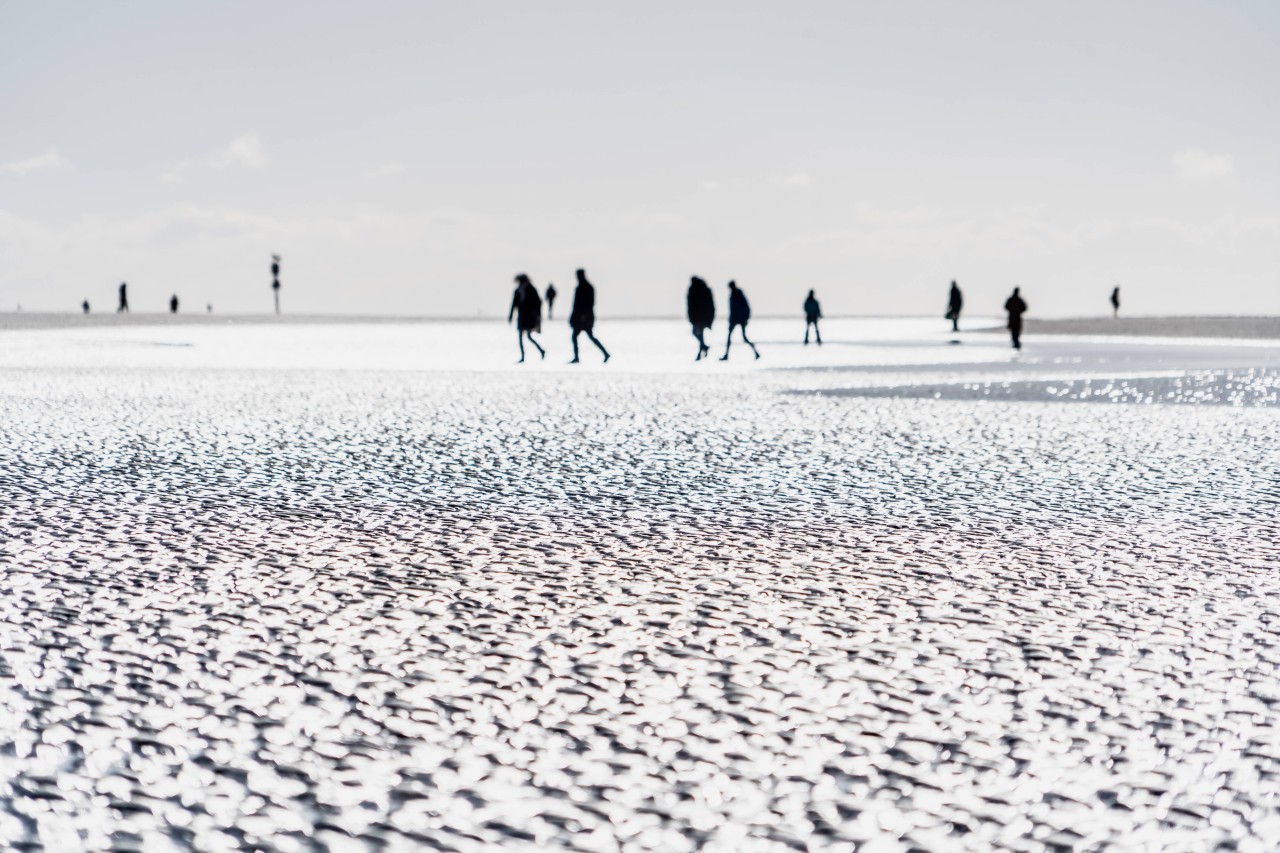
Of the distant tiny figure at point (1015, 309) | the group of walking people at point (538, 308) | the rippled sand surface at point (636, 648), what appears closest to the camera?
the rippled sand surface at point (636, 648)

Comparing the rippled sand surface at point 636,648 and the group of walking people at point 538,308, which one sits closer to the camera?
the rippled sand surface at point 636,648

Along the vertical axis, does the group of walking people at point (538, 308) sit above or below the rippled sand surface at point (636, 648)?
above

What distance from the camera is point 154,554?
619 cm

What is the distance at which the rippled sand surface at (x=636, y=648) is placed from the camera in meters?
3.09

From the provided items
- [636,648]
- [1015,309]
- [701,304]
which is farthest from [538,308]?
[636,648]

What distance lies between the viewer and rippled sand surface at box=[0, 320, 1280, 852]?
10.1 feet

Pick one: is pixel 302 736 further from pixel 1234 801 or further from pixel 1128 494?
pixel 1128 494

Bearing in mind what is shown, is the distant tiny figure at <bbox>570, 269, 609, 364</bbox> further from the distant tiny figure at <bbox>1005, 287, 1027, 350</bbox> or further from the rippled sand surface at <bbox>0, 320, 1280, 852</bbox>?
the rippled sand surface at <bbox>0, 320, 1280, 852</bbox>

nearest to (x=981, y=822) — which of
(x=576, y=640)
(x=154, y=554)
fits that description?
(x=576, y=640)

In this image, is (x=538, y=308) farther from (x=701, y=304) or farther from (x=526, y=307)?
(x=701, y=304)

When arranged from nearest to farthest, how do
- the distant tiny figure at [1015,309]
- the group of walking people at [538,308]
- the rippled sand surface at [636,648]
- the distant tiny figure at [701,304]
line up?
1. the rippled sand surface at [636,648]
2. the group of walking people at [538,308]
3. the distant tiny figure at [701,304]
4. the distant tiny figure at [1015,309]

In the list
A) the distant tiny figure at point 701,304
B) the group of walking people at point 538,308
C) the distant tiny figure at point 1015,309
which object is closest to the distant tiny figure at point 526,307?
the group of walking people at point 538,308

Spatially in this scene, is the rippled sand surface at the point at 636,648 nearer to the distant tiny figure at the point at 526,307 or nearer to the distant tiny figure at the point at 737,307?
the distant tiny figure at the point at 526,307

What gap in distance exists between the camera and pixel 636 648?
15.0ft
